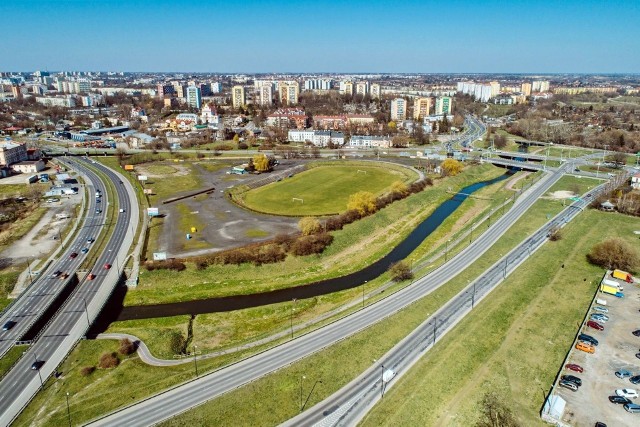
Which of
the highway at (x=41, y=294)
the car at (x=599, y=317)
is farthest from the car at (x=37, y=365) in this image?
the car at (x=599, y=317)

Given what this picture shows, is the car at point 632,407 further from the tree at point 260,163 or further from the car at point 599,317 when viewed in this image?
the tree at point 260,163

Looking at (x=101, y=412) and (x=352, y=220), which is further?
(x=352, y=220)

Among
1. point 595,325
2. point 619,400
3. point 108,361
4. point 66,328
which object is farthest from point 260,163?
point 619,400

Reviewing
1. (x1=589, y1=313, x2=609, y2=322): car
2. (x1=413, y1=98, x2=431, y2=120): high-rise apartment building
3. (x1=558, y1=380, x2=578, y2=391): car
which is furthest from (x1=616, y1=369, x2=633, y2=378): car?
(x1=413, y1=98, x2=431, y2=120): high-rise apartment building

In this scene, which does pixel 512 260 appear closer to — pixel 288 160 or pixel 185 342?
pixel 185 342

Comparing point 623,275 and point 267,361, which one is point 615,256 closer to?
point 623,275

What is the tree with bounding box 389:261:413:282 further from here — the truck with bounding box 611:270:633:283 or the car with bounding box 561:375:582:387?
the truck with bounding box 611:270:633:283

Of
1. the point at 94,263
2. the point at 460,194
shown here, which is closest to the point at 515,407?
the point at 94,263
